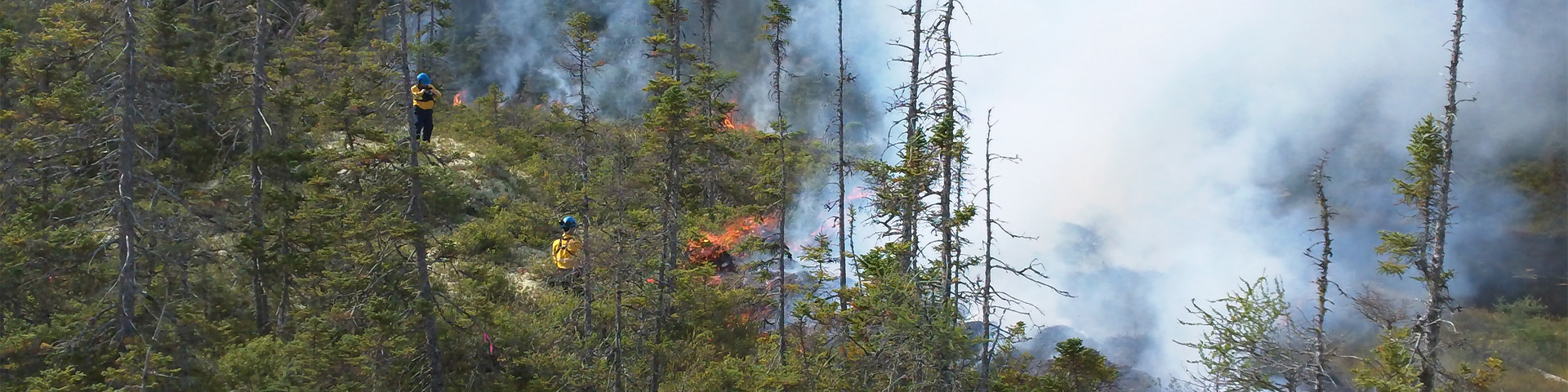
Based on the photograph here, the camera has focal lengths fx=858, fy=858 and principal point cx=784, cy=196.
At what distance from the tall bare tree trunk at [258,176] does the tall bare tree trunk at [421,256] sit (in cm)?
331

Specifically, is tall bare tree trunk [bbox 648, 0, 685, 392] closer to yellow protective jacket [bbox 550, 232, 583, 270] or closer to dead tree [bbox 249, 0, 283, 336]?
yellow protective jacket [bbox 550, 232, 583, 270]

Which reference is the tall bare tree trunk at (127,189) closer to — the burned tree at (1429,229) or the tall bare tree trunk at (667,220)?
the tall bare tree trunk at (667,220)

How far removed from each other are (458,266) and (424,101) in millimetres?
3175

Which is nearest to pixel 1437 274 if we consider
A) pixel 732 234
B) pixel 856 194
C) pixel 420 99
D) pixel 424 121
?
pixel 856 194

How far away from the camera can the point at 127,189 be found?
12.5m

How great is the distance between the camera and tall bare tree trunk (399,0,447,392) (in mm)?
11734

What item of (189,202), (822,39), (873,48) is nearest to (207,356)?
(189,202)

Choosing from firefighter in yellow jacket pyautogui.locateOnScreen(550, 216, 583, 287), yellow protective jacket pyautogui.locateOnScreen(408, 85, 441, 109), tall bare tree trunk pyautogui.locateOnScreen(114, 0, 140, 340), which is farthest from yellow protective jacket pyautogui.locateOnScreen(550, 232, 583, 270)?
tall bare tree trunk pyautogui.locateOnScreen(114, 0, 140, 340)

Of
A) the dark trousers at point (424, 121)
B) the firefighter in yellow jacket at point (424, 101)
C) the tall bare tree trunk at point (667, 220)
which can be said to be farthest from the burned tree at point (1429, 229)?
the dark trousers at point (424, 121)

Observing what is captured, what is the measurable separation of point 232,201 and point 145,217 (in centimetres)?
148

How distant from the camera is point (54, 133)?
14312 millimetres

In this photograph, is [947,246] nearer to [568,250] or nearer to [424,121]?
[568,250]

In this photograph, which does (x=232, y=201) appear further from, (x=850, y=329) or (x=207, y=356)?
(x=850, y=329)

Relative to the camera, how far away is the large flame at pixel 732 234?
76.0ft
